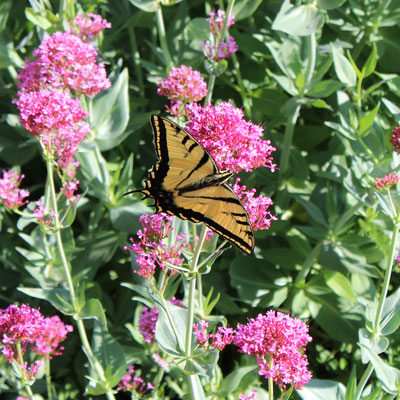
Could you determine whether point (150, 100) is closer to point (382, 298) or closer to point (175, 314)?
point (175, 314)

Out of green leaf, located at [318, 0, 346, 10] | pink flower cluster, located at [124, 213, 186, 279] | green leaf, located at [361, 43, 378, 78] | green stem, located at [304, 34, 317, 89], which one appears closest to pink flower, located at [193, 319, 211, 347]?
pink flower cluster, located at [124, 213, 186, 279]

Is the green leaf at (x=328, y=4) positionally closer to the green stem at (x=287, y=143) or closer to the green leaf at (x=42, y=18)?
the green stem at (x=287, y=143)

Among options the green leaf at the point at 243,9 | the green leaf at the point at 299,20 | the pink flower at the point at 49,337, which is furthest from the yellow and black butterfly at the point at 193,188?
the green leaf at the point at 243,9

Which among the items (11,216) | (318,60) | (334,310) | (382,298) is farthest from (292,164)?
(11,216)

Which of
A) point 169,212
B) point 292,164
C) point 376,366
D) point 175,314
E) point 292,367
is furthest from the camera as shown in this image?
point 292,164

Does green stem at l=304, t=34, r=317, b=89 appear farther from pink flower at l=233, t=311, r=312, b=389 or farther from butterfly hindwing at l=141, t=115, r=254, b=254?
pink flower at l=233, t=311, r=312, b=389

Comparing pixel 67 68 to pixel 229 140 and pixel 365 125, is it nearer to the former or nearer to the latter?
pixel 229 140
